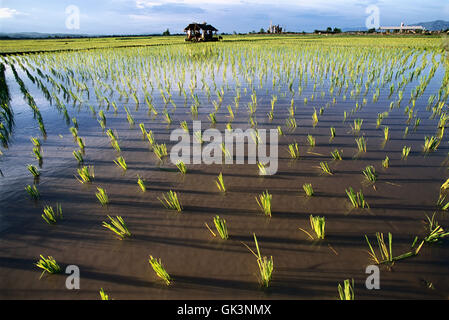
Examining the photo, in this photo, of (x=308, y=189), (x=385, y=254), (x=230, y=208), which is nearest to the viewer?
(x=385, y=254)

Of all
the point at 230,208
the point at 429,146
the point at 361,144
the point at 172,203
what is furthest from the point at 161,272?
the point at 429,146

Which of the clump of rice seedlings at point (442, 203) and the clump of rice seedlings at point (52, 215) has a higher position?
the clump of rice seedlings at point (442, 203)

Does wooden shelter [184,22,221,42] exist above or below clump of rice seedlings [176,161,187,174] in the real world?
above

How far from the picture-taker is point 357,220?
2049 millimetres

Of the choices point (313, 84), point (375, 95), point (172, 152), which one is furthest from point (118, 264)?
point (313, 84)

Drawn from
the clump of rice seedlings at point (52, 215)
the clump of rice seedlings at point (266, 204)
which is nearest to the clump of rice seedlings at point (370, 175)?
the clump of rice seedlings at point (266, 204)

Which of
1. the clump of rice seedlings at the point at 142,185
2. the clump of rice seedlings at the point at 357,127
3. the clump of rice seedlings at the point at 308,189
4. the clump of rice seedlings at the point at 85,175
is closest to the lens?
the clump of rice seedlings at the point at 308,189

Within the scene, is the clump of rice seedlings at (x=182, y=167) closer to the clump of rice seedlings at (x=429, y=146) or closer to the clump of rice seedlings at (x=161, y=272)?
the clump of rice seedlings at (x=161, y=272)

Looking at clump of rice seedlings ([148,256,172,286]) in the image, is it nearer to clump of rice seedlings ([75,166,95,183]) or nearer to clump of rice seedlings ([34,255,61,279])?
clump of rice seedlings ([34,255,61,279])

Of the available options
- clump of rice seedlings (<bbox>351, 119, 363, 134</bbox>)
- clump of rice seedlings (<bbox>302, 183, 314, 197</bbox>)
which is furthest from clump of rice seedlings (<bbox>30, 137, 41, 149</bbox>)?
clump of rice seedlings (<bbox>351, 119, 363, 134</bbox>)

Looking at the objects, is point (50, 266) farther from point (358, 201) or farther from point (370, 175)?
point (370, 175)
